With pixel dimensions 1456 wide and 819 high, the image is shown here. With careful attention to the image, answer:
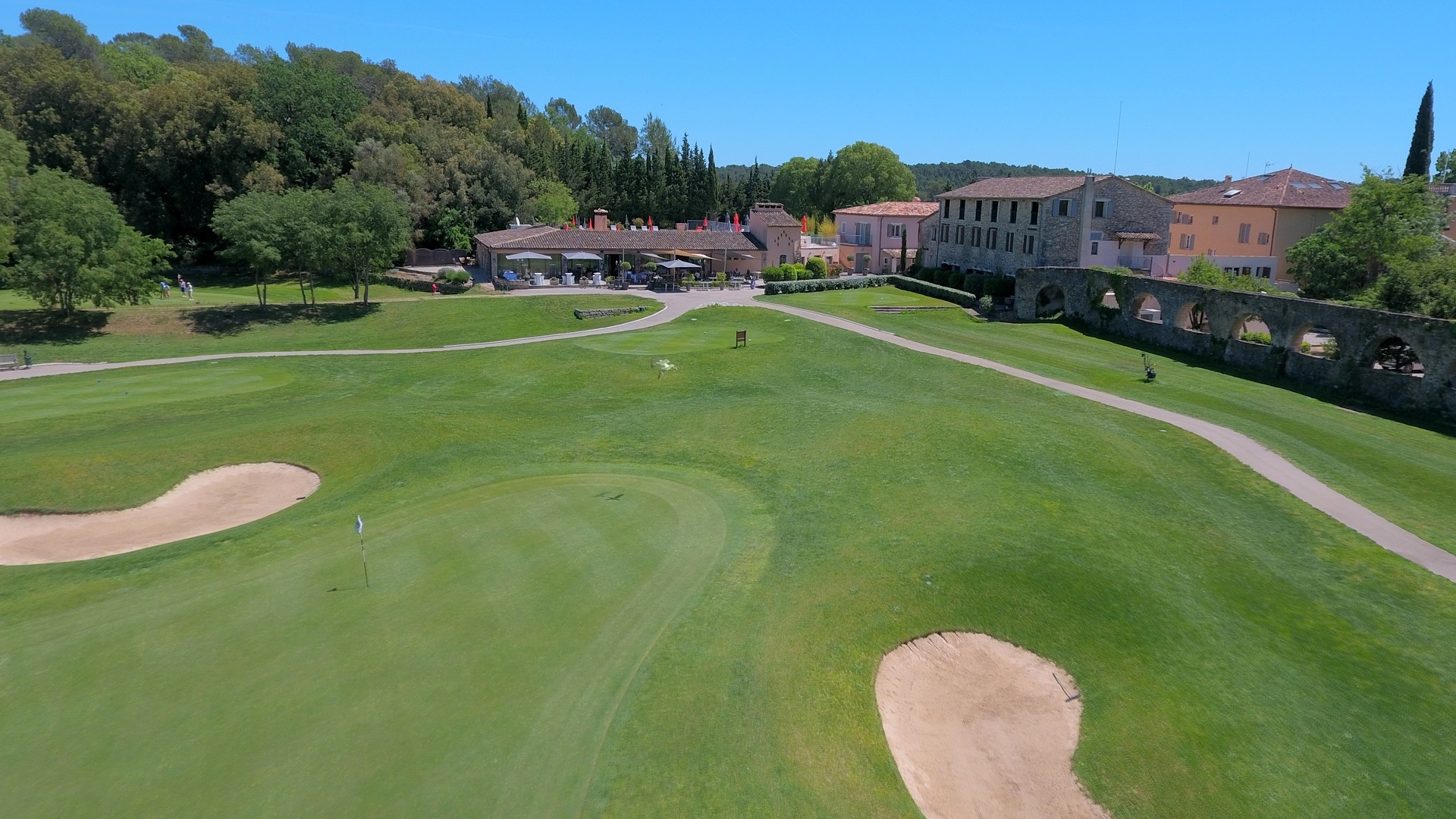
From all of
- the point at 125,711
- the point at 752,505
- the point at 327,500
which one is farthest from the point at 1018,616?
the point at 327,500

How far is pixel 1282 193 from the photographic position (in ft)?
212

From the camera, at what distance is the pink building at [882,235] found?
266 ft

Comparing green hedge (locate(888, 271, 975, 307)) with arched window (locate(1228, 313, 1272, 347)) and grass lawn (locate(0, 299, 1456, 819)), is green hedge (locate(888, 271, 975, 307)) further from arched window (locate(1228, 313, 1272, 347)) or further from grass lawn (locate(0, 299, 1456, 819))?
grass lawn (locate(0, 299, 1456, 819))

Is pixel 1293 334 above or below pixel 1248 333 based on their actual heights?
above

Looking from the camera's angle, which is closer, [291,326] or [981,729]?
[981,729]

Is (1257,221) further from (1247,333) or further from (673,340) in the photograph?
(673,340)

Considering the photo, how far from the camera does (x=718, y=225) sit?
87750mm

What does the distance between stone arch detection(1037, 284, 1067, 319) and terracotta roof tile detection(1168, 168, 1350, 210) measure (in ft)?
70.1

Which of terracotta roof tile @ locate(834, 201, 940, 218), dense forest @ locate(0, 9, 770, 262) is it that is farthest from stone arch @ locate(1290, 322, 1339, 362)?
dense forest @ locate(0, 9, 770, 262)

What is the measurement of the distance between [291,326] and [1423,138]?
300 feet

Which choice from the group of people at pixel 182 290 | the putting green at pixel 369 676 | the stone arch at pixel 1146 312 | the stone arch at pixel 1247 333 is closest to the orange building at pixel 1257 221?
the stone arch at pixel 1146 312

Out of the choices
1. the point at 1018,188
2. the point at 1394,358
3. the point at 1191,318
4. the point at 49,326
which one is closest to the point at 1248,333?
the point at 1191,318

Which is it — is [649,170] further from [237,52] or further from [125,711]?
[237,52]

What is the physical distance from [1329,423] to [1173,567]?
17.3 m
